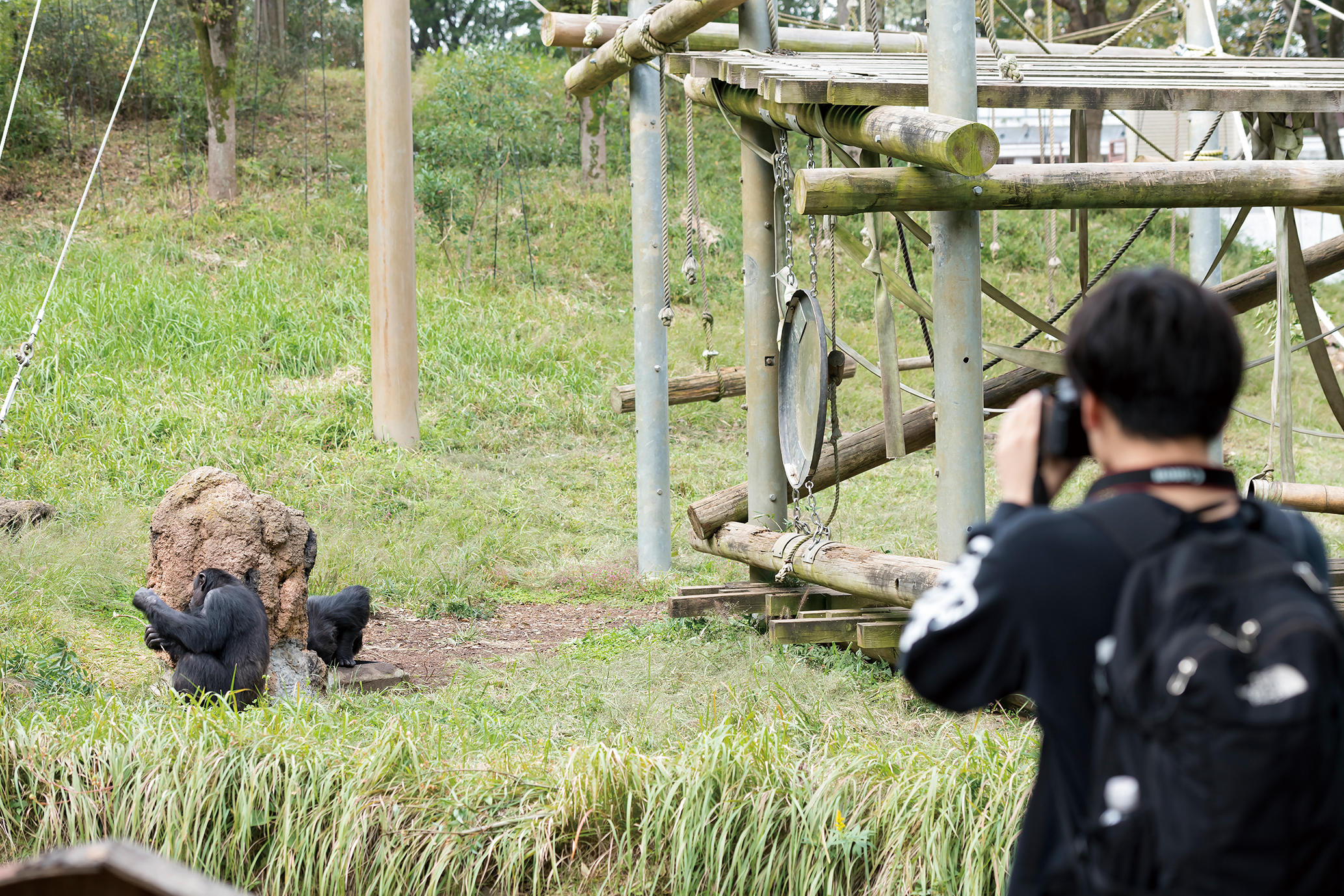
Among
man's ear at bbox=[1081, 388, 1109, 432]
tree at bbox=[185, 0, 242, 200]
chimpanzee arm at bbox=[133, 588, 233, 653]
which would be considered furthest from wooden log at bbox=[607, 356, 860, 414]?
tree at bbox=[185, 0, 242, 200]

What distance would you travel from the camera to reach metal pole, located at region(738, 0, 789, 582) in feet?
19.7

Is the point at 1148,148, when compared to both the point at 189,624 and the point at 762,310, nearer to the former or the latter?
the point at 762,310

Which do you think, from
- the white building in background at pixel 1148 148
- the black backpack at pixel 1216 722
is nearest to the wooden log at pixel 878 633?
the black backpack at pixel 1216 722

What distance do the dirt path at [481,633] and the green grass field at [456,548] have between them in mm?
211

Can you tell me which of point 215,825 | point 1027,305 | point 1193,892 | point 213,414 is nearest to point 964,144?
point 1193,892

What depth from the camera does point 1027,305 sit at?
1634 cm

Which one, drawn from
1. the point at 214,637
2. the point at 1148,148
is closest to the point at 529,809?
the point at 214,637

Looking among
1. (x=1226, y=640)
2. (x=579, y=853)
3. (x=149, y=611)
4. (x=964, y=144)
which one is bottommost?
(x=579, y=853)

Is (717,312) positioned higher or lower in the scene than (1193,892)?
higher

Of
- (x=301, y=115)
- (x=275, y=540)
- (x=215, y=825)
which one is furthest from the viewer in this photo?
(x=301, y=115)

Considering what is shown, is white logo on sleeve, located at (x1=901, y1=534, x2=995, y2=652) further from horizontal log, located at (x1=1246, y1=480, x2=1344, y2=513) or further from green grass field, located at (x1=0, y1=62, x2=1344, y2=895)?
horizontal log, located at (x1=1246, y1=480, x2=1344, y2=513)

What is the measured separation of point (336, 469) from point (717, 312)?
22.3 ft

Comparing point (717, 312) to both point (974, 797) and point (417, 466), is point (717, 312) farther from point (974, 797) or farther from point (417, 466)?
point (974, 797)

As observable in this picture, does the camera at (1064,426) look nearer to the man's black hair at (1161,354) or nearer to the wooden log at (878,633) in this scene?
the man's black hair at (1161,354)
